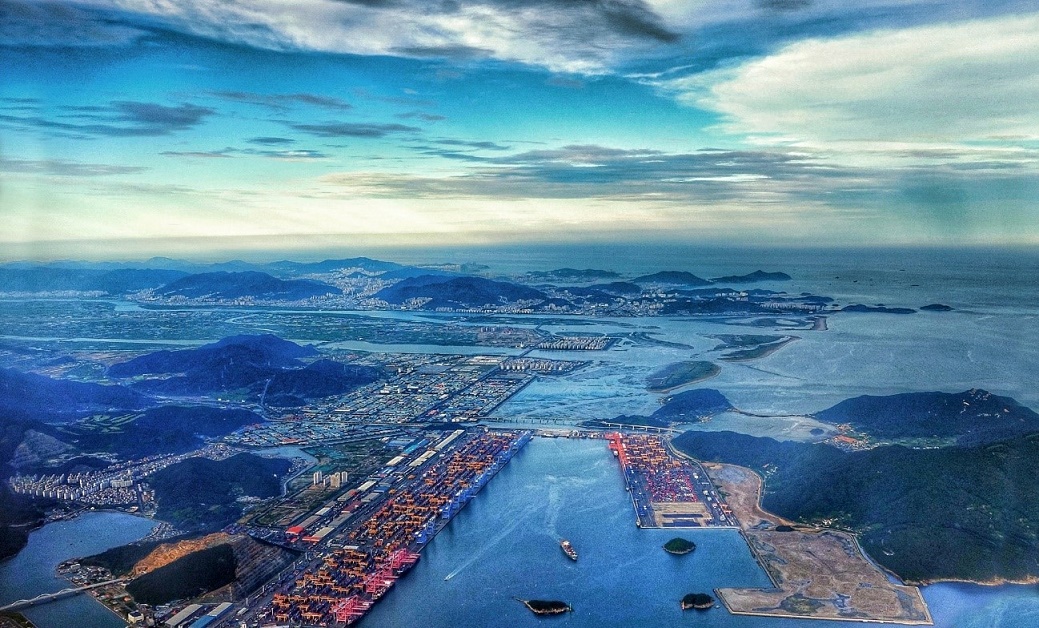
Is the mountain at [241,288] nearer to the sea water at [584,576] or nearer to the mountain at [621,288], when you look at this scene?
the mountain at [621,288]

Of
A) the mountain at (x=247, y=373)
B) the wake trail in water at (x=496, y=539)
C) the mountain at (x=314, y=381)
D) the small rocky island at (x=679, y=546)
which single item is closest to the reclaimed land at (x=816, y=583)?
the small rocky island at (x=679, y=546)

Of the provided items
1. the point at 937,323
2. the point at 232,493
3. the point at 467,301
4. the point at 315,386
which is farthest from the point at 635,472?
the point at 467,301

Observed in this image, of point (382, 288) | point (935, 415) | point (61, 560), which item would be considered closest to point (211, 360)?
point (61, 560)

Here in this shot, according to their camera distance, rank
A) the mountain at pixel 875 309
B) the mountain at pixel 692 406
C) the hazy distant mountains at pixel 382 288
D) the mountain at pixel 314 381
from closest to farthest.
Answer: the mountain at pixel 692 406 → the mountain at pixel 314 381 → the mountain at pixel 875 309 → the hazy distant mountains at pixel 382 288

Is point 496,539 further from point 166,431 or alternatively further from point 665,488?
point 166,431

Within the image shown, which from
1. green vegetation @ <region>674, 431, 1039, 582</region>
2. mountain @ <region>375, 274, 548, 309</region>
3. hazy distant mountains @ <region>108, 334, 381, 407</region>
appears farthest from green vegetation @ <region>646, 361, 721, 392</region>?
mountain @ <region>375, 274, 548, 309</region>

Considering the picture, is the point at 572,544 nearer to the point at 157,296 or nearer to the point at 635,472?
the point at 635,472

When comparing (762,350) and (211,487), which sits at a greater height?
(762,350)
